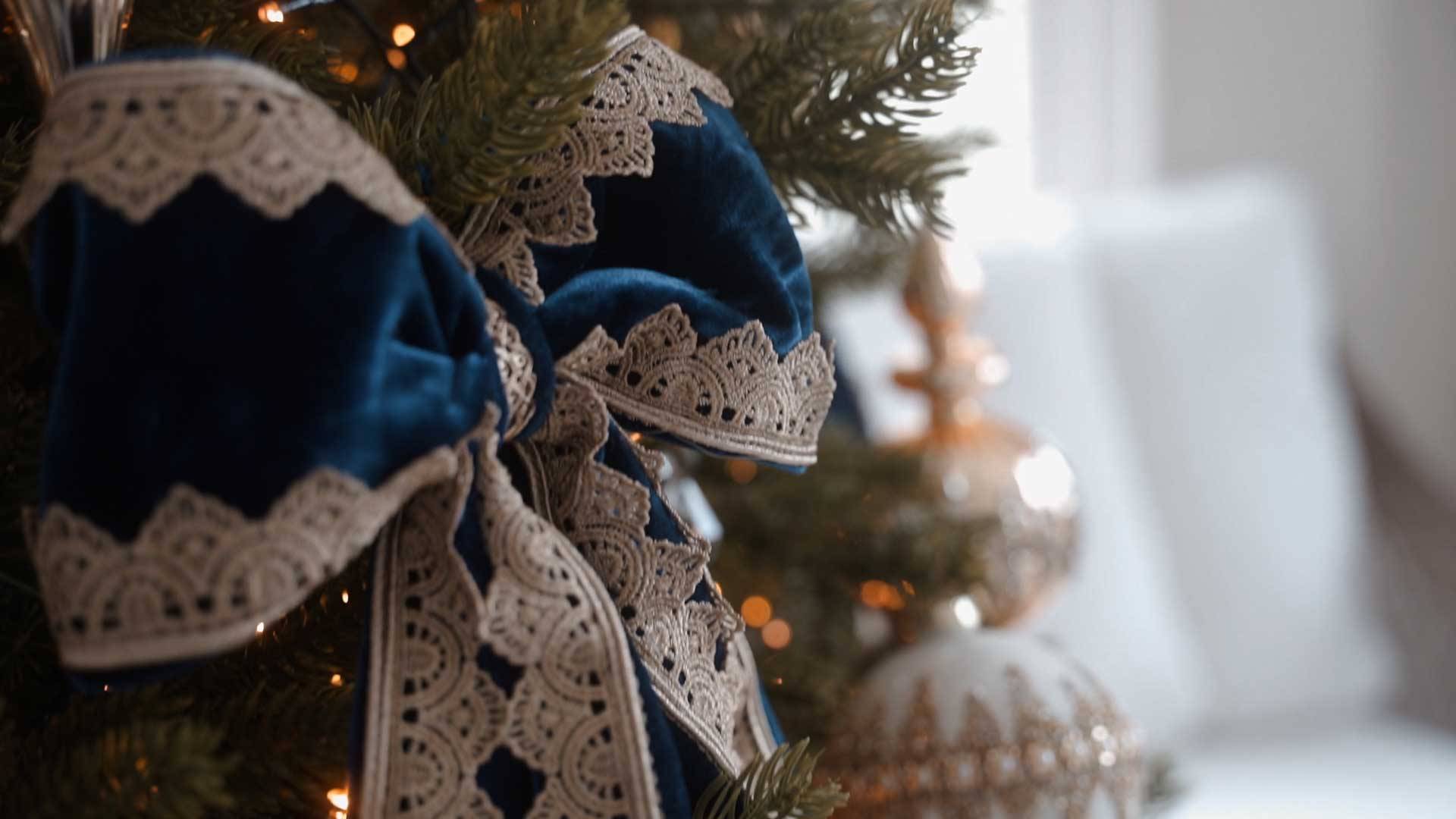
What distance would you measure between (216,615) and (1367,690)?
3.46 ft

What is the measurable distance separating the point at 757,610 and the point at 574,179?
0.27 m

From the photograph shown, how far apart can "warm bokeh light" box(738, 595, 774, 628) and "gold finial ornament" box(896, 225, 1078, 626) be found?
0.15 metres

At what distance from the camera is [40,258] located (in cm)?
25

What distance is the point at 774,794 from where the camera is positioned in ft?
1.00

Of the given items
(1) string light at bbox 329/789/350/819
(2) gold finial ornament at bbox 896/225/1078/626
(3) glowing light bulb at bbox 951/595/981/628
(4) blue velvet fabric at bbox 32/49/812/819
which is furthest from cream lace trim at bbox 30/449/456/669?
(2) gold finial ornament at bbox 896/225/1078/626

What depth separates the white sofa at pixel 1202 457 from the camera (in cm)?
101

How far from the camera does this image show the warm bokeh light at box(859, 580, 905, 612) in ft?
1.84

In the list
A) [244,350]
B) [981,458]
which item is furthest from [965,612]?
[244,350]

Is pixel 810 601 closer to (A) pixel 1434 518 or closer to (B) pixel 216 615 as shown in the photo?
(B) pixel 216 615

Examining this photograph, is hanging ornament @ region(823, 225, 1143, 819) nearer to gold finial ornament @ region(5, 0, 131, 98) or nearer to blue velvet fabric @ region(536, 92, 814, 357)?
blue velvet fabric @ region(536, 92, 814, 357)

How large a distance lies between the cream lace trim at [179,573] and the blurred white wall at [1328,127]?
1.12 metres

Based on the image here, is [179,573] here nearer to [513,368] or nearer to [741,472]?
[513,368]

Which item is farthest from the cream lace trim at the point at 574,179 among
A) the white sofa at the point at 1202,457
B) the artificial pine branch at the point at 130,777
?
the white sofa at the point at 1202,457

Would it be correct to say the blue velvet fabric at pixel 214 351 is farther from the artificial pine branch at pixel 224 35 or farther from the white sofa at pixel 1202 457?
the white sofa at pixel 1202 457
